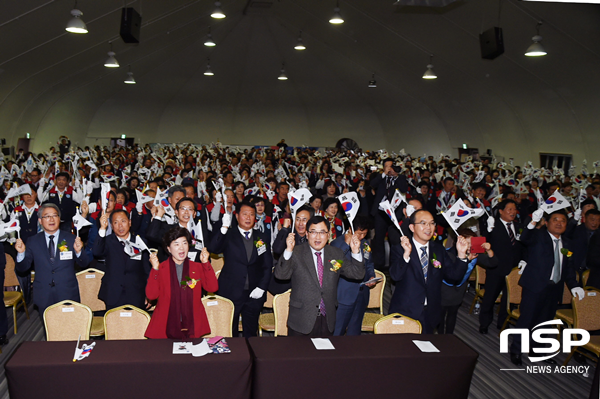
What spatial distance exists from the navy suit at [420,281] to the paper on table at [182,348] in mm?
1935

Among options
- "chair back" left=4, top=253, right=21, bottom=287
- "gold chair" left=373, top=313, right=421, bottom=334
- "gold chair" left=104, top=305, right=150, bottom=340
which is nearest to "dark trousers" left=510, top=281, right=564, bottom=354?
"gold chair" left=373, top=313, right=421, bottom=334

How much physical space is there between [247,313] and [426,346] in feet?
6.55

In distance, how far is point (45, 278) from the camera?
176 inches

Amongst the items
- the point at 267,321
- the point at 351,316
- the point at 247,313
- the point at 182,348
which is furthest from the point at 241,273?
the point at 182,348

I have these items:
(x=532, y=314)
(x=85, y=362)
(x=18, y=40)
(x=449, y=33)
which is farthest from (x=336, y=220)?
(x=18, y=40)

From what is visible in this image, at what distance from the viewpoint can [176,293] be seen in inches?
146

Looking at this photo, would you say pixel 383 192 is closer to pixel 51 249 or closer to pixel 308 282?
pixel 308 282

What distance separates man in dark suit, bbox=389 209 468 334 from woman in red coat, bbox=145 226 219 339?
5.79 ft

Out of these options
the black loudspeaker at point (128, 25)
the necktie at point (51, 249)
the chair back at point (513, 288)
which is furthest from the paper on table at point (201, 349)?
the black loudspeaker at point (128, 25)

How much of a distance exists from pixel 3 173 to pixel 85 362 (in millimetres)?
Result: 7978

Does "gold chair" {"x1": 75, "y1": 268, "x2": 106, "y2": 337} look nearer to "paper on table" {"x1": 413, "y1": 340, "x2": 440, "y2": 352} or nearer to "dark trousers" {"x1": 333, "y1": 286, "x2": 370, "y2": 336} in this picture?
"dark trousers" {"x1": 333, "y1": 286, "x2": 370, "y2": 336}

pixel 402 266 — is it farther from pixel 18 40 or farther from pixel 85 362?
pixel 18 40

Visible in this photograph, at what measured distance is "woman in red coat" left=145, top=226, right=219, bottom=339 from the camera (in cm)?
367

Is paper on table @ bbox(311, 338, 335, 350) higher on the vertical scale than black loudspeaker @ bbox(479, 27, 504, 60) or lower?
lower
